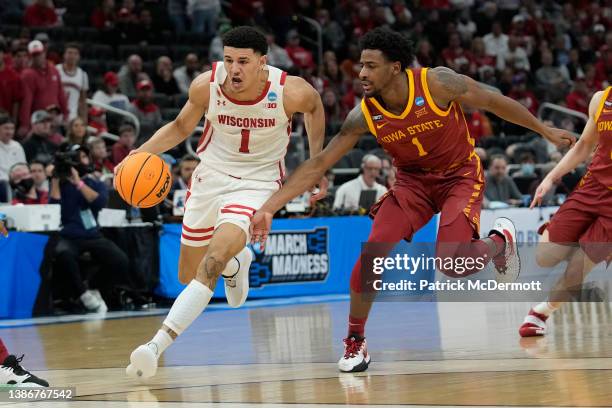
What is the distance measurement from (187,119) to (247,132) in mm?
413

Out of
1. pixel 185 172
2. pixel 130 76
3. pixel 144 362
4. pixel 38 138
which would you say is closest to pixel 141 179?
pixel 144 362

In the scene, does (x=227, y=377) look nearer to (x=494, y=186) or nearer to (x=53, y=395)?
(x=53, y=395)

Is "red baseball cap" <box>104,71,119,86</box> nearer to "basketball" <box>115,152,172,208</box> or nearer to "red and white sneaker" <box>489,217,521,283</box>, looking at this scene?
"basketball" <box>115,152,172,208</box>

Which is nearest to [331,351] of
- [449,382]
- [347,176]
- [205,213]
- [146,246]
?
[205,213]

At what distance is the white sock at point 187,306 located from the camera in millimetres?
7000

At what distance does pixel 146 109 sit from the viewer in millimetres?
16703

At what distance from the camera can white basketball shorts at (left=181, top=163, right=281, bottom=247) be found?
7625 mm

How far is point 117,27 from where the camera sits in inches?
736

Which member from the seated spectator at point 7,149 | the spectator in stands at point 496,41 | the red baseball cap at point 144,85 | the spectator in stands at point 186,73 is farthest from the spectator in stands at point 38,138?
the spectator in stands at point 496,41

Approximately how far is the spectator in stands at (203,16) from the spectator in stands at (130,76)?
262 centimetres

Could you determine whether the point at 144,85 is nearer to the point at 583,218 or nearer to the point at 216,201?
the point at 216,201

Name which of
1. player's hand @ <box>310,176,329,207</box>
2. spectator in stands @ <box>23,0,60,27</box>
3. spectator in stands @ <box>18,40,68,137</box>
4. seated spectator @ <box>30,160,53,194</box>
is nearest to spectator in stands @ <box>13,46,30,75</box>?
spectator in stands @ <box>18,40,68,137</box>

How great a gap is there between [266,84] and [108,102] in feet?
29.4

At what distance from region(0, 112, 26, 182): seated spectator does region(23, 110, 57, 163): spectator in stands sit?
33 centimetres
